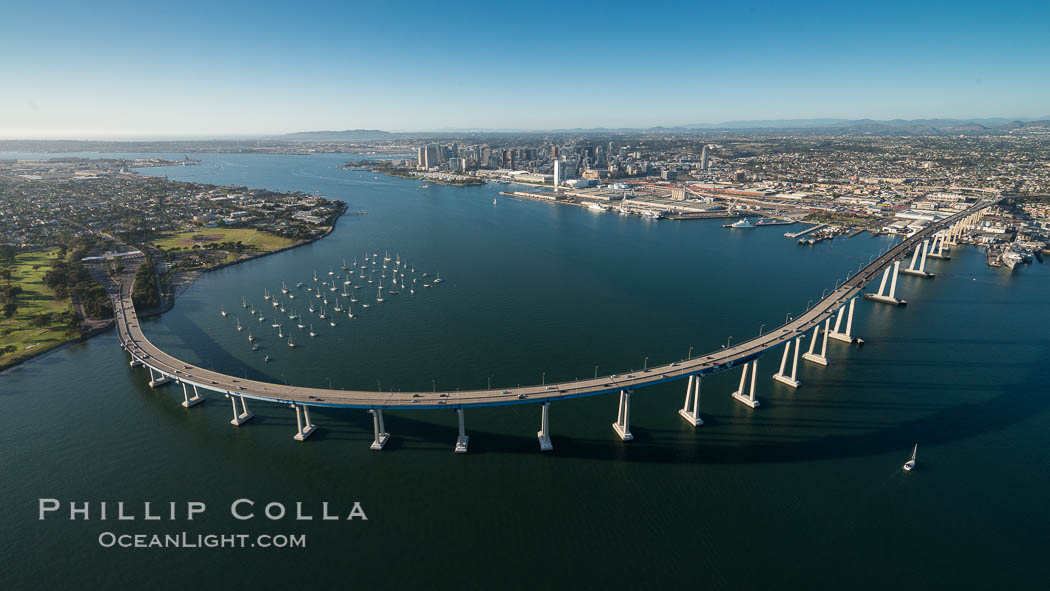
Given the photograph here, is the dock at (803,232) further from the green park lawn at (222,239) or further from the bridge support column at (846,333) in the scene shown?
the green park lawn at (222,239)

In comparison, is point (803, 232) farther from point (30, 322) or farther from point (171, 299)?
point (30, 322)

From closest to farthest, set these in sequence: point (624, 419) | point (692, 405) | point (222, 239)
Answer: point (624, 419)
point (692, 405)
point (222, 239)

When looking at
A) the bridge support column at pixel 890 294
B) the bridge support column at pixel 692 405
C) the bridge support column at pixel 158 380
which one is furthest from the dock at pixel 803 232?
the bridge support column at pixel 158 380

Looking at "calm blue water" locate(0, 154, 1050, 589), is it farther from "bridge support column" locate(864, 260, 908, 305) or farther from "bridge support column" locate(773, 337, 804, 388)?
"bridge support column" locate(864, 260, 908, 305)

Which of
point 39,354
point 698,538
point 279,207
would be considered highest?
point 279,207

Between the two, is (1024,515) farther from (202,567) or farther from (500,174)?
(500,174)

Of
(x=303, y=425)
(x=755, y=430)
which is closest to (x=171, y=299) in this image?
(x=303, y=425)

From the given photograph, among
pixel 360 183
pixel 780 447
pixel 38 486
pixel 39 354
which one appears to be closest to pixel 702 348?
pixel 780 447
